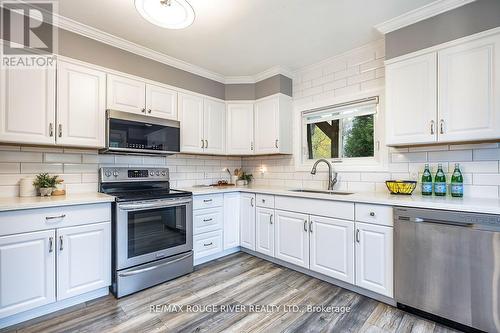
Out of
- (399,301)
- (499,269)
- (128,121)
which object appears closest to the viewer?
(499,269)

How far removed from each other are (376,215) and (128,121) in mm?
2528

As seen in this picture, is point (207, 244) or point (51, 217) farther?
point (207, 244)

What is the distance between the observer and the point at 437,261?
5.55 ft

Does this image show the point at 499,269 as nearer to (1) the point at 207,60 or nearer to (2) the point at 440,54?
(2) the point at 440,54

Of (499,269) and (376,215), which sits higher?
(376,215)

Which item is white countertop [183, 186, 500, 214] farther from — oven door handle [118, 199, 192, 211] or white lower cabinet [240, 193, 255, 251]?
oven door handle [118, 199, 192, 211]

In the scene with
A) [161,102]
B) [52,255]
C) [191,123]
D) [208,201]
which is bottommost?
[52,255]

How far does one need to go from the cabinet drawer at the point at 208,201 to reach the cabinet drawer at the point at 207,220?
5cm

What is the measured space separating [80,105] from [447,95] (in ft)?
10.6

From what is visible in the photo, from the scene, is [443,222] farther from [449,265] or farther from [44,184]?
[44,184]

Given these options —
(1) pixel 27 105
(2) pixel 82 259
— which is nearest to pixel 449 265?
(2) pixel 82 259

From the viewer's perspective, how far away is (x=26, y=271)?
1.71 metres

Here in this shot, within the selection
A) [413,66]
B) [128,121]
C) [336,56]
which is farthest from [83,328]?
[336,56]

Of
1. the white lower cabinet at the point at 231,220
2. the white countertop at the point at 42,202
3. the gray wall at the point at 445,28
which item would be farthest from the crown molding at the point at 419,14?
the white countertop at the point at 42,202
